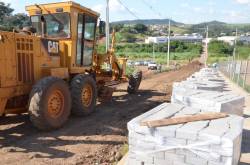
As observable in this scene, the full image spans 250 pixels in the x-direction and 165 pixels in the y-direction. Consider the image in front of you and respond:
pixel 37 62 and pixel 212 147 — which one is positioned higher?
pixel 37 62

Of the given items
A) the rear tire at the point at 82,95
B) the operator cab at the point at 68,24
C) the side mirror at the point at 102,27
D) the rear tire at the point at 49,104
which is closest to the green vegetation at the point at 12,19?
the operator cab at the point at 68,24

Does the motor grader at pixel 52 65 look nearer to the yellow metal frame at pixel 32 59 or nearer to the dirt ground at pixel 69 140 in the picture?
the yellow metal frame at pixel 32 59

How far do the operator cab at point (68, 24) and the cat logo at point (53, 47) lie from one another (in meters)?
0.28

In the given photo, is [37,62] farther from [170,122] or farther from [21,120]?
[170,122]

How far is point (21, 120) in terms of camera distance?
30.6 feet

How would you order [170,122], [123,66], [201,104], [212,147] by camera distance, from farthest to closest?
[123,66] → [201,104] → [170,122] → [212,147]

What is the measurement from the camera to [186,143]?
4.38 m

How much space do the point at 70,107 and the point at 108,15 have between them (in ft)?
45.4

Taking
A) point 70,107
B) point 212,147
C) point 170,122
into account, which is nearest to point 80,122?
point 70,107

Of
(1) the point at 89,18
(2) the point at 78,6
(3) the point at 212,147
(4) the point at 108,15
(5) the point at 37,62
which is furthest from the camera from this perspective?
(4) the point at 108,15

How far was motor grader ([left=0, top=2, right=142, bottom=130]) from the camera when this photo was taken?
306 inches

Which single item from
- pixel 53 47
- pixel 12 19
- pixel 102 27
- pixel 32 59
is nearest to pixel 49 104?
pixel 32 59

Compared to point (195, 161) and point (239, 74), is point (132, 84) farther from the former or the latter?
point (195, 161)

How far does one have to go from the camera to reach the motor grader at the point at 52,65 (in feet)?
25.5
